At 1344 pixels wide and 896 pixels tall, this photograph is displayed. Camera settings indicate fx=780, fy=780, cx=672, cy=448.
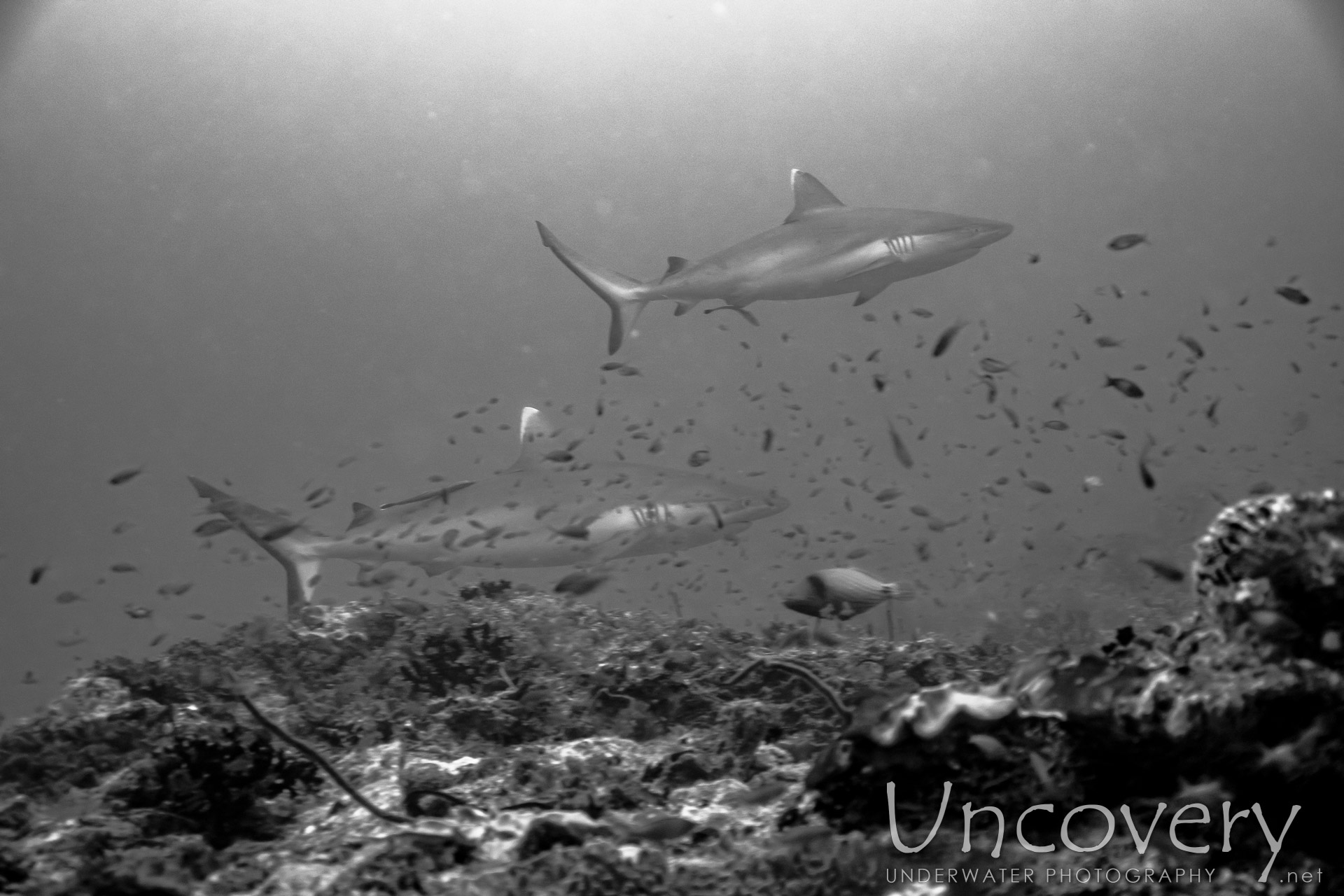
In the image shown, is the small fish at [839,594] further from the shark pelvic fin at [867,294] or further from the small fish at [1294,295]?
the small fish at [1294,295]

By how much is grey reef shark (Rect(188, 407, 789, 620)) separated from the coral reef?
3203mm

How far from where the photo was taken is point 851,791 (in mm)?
2486

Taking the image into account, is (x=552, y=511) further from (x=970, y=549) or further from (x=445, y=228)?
(x=445, y=228)

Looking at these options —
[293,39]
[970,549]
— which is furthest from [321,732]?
→ [293,39]

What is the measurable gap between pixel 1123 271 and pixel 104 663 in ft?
489

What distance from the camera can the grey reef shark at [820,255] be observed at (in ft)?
23.8

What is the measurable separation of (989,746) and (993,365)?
688 centimetres

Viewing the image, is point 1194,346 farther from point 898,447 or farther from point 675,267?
point 675,267

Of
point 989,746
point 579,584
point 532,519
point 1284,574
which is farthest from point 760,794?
point 532,519

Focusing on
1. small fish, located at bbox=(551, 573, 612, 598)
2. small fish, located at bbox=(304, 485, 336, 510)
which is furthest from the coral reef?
small fish, located at bbox=(304, 485, 336, 510)

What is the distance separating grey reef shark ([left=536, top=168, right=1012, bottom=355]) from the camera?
7.26m

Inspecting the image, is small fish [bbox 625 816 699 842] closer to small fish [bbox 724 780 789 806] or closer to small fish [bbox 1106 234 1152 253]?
small fish [bbox 724 780 789 806]

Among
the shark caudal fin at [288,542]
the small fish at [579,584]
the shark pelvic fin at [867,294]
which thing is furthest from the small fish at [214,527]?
the shark pelvic fin at [867,294]

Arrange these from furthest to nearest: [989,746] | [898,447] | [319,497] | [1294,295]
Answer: [319,497], [1294,295], [898,447], [989,746]
